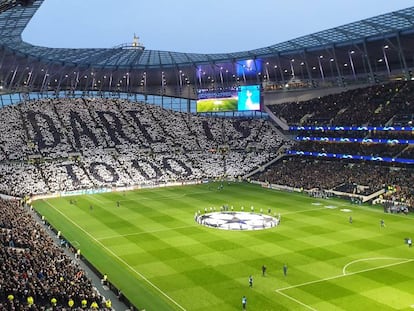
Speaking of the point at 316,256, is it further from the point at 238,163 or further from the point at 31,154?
the point at 31,154

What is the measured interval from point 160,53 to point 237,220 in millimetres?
56465

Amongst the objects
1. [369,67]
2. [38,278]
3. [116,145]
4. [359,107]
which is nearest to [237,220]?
[38,278]

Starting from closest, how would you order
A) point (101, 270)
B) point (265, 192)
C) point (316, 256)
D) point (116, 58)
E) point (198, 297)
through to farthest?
point (198, 297)
point (101, 270)
point (316, 256)
point (265, 192)
point (116, 58)

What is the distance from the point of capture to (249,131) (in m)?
99.8

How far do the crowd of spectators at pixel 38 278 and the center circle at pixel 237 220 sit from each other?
1747 cm

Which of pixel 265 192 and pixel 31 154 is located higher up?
pixel 31 154

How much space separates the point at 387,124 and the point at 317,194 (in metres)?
16.8

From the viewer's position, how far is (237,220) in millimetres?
48812

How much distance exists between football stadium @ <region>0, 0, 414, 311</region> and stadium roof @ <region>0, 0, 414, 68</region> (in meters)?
0.38

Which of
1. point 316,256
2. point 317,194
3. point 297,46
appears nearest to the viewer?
point 316,256

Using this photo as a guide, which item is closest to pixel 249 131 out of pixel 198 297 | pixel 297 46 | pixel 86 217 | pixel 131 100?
pixel 297 46

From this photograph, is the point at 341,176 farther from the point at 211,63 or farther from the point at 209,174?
the point at 211,63

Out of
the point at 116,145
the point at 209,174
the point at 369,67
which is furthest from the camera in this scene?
the point at 116,145

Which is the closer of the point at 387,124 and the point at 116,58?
the point at 387,124
